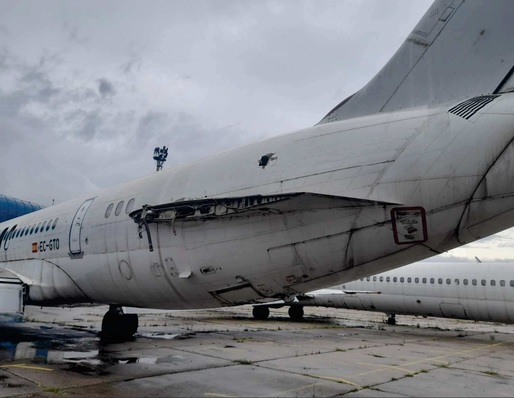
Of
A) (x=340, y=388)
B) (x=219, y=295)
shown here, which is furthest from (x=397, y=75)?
(x=340, y=388)

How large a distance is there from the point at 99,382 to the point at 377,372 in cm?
538

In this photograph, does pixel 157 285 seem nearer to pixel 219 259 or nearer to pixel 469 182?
pixel 219 259

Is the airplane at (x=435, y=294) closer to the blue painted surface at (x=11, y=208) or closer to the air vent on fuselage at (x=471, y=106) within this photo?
the air vent on fuselage at (x=471, y=106)

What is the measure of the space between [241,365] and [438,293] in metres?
13.3

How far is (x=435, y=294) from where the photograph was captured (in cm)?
2008

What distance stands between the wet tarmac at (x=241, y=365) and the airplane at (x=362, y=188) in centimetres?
148

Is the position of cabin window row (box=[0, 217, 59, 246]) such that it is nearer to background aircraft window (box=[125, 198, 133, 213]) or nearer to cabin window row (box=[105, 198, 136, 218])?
cabin window row (box=[105, 198, 136, 218])

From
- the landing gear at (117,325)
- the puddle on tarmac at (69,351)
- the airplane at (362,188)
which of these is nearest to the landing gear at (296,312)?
the puddle on tarmac at (69,351)

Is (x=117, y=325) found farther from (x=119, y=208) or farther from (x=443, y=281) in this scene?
(x=443, y=281)

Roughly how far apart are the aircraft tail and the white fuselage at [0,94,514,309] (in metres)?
0.40

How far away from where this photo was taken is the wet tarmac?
7.32m

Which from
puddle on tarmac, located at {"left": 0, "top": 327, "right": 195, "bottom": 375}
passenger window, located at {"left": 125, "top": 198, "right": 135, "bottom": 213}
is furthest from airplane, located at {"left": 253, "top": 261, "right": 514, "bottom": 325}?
passenger window, located at {"left": 125, "top": 198, "right": 135, "bottom": 213}

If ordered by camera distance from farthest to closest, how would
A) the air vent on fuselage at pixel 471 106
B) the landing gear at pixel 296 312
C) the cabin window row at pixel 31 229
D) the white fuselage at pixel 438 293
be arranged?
the landing gear at pixel 296 312
the white fuselage at pixel 438 293
the cabin window row at pixel 31 229
the air vent on fuselage at pixel 471 106

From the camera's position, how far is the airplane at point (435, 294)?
18000 mm
